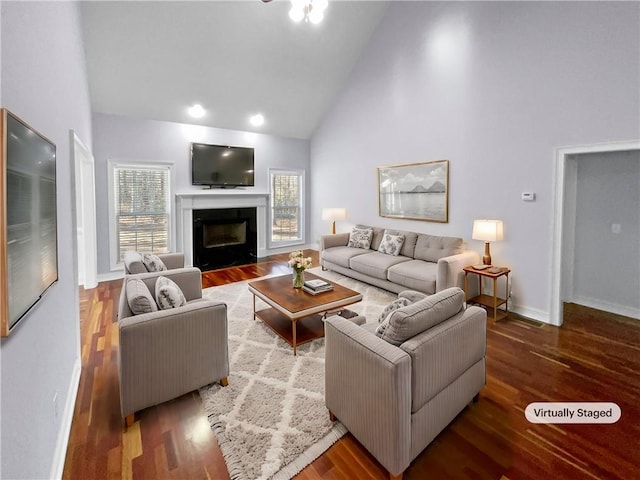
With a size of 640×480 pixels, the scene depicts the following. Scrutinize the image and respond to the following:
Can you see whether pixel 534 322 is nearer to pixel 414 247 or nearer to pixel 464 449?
pixel 414 247

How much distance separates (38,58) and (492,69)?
455 cm

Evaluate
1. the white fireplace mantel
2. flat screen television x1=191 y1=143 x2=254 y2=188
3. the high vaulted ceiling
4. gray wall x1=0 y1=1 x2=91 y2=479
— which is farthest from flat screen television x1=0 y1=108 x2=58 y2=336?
flat screen television x1=191 y1=143 x2=254 y2=188

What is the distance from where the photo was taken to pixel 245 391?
249 cm

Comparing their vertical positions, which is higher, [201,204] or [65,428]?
[201,204]

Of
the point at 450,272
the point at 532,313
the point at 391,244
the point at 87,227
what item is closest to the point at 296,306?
the point at 450,272

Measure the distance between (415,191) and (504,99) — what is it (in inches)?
70.4

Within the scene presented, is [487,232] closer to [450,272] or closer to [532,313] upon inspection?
[450,272]

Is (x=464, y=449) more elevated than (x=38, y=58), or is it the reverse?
(x=38, y=58)

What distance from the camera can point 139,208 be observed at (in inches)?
230

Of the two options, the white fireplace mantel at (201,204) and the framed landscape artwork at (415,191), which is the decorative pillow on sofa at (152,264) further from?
the framed landscape artwork at (415,191)

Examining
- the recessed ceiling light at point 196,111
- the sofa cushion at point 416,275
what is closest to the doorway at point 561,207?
the sofa cushion at point 416,275

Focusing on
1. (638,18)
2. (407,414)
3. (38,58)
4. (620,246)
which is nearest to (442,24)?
(638,18)

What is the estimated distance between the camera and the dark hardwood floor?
181cm

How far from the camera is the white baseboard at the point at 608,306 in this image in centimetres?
386
